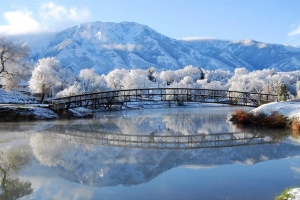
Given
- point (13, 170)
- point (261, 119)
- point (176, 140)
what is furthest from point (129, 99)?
point (13, 170)

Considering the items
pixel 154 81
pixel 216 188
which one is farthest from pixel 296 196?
pixel 154 81

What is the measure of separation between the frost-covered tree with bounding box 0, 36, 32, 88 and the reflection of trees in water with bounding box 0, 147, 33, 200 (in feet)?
104

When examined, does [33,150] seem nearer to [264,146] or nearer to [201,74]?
[264,146]

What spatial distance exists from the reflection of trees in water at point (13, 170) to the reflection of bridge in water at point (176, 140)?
5.49m

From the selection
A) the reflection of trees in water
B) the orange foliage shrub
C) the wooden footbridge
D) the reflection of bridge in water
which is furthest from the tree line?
the reflection of trees in water

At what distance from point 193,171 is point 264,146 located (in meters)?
8.39

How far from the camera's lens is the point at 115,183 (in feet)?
40.0

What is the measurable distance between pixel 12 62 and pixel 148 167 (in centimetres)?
3987

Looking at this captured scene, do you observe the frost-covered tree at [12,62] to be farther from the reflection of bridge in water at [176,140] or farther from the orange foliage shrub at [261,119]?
the orange foliage shrub at [261,119]

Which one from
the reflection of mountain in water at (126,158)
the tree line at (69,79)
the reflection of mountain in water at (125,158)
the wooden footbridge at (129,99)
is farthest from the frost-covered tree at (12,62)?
the reflection of mountain in water at (125,158)

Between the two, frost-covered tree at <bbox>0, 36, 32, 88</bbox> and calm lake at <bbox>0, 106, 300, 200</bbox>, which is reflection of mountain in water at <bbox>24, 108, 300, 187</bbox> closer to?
calm lake at <bbox>0, 106, 300, 200</bbox>

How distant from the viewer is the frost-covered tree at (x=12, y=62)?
47000 millimetres

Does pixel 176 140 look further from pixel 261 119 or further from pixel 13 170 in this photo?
pixel 261 119

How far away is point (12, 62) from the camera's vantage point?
48.3 m
